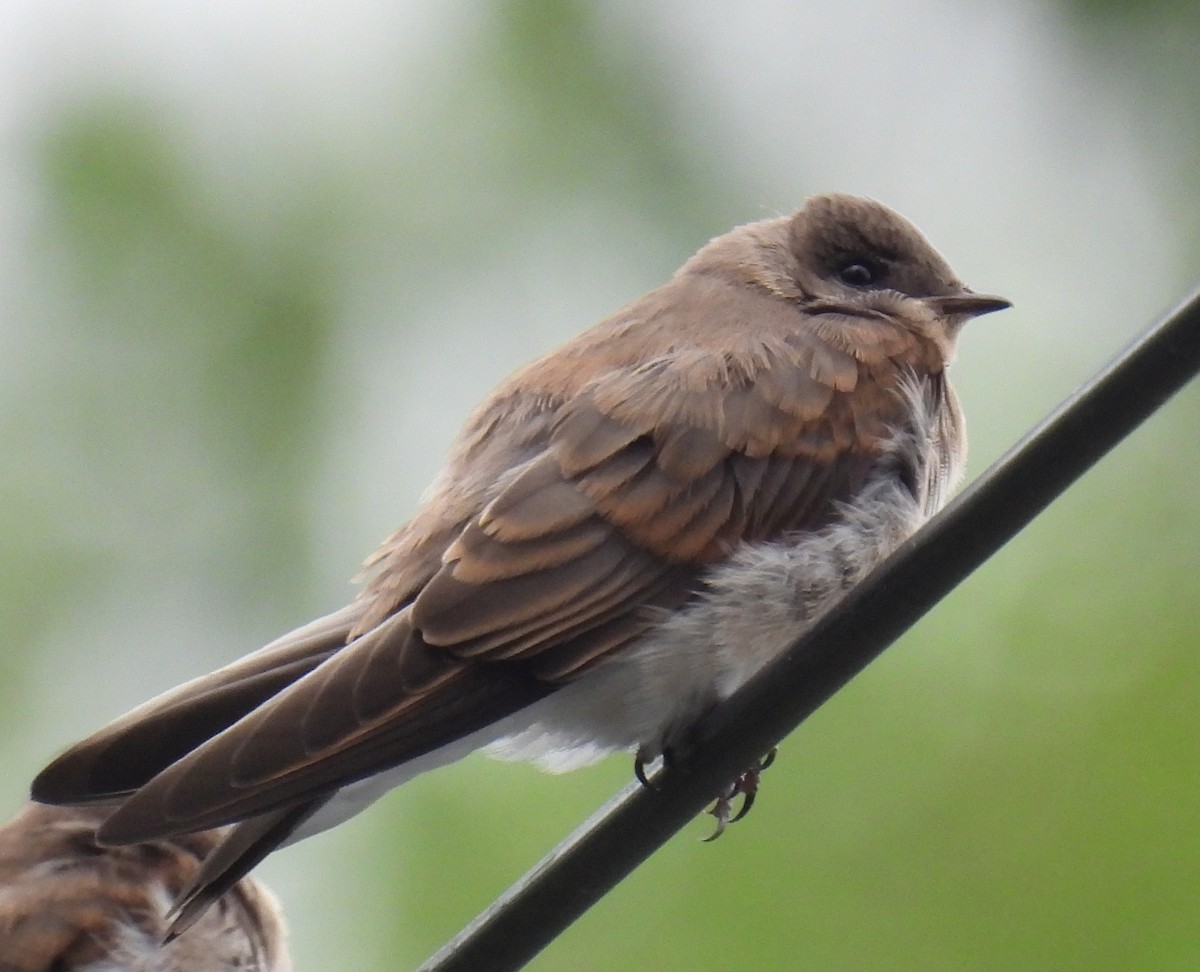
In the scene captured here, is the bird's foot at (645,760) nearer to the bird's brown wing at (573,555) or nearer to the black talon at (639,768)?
the black talon at (639,768)

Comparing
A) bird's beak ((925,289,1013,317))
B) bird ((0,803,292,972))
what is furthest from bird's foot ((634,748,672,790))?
bird's beak ((925,289,1013,317))

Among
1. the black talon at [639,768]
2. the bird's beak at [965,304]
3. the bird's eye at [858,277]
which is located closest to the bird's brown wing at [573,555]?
the black talon at [639,768]

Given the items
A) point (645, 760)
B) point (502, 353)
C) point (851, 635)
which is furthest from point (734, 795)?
point (502, 353)

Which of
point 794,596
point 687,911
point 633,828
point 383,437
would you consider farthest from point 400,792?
point 633,828

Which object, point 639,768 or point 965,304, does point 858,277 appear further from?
point 639,768

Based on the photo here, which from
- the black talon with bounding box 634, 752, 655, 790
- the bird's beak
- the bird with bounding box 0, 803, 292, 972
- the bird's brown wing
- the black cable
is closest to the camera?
the black cable

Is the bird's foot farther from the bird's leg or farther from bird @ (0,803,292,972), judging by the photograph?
bird @ (0,803,292,972)
